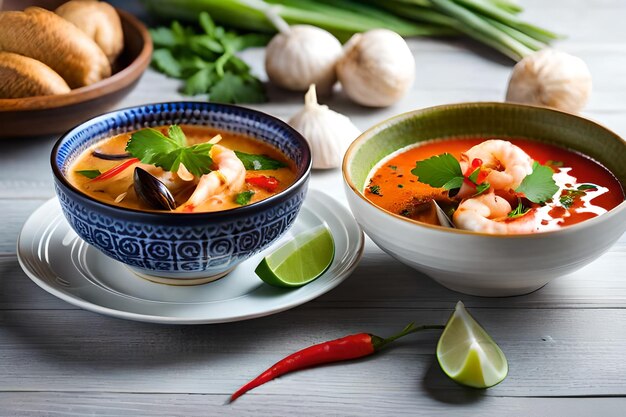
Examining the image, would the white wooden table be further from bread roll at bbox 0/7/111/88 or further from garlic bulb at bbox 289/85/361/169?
bread roll at bbox 0/7/111/88

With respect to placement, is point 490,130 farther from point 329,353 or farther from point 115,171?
point 115,171

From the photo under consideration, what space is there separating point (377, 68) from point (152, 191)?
133 centimetres

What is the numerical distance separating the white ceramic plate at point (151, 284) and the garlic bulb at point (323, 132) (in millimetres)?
464

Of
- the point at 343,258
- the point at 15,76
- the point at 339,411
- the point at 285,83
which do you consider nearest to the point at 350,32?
the point at 285,83

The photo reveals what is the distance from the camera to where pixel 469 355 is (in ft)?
4.80

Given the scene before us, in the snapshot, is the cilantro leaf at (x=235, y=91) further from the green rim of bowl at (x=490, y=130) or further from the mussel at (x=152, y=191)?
the mussel at (x=152, y=191)

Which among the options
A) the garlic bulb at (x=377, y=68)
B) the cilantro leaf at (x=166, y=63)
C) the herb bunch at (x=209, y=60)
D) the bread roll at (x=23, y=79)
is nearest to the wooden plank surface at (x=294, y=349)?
the bread roll at (x=23, y=79)

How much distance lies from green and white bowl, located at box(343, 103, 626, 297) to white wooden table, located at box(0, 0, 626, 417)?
0.35 ft

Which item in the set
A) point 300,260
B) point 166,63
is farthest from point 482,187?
point 166,63

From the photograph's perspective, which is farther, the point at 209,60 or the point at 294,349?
the point at 209,60

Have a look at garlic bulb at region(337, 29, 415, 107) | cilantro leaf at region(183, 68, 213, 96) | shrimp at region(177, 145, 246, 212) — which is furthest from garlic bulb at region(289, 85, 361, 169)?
shrimp at region(177, 145, 246, 212)

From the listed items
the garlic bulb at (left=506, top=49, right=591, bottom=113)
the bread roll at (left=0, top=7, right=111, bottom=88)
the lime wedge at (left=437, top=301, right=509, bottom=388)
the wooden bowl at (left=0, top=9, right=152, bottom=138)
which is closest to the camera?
the lime wedge at (left=437, top=301, right=509, bottom=388)

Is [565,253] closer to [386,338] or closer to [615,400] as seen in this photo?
[615,400]

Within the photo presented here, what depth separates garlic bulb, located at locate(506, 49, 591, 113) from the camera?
2.65m
